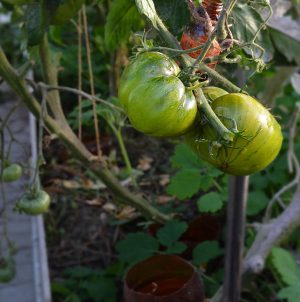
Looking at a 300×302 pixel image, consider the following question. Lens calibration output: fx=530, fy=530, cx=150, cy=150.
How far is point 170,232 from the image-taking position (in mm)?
1515

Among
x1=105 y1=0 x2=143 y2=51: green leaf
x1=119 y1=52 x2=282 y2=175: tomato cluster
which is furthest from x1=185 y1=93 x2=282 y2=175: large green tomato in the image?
x1=105 y1=0 x2=143 y2=51: green leaf

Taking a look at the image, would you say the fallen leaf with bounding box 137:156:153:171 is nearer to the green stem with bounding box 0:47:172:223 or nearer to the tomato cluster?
the green stem with bounding box 0:47:172:223

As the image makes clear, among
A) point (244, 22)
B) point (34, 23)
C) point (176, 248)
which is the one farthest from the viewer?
point (176, 248)

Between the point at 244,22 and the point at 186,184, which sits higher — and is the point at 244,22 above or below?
above

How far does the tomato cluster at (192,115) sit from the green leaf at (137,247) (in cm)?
98

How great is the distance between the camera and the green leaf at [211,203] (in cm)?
149

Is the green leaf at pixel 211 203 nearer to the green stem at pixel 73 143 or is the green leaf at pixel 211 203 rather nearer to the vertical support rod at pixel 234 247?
the green stem at pixel 73 143

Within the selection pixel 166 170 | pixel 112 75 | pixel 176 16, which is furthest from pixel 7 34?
pixel 176 16

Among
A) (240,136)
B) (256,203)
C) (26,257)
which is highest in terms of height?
(240,136)

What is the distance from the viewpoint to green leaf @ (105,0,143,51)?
35.9 inches

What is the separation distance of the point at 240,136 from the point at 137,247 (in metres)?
1.06

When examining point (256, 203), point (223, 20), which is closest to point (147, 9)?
point (223, 20)

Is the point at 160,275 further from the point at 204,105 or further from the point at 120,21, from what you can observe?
the point at 204,105

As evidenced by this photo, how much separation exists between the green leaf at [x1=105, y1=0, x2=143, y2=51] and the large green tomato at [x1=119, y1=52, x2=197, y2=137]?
0.41 m
